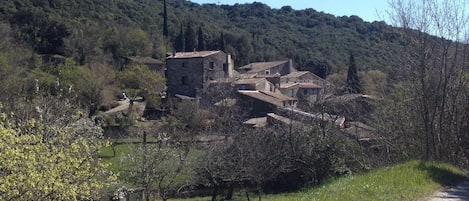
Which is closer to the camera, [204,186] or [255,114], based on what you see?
[204,186]

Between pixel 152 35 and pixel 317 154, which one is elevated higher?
pixel 152 35

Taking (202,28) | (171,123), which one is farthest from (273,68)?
(171,123)

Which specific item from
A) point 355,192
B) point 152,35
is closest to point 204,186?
point 355,192

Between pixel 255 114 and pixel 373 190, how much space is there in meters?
34.4

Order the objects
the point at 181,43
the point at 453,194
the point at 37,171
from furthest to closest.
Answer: the point at 181,43
the point at 37,171
the point at 453,194

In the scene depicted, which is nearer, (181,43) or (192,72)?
(192,72)

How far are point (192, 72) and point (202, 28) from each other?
3181 centimetres

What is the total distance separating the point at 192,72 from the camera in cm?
5156

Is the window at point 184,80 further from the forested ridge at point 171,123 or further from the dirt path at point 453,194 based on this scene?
the dirt path at point 453,194

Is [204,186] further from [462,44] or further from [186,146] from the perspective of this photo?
[462,44]

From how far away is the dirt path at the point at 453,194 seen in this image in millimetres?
9007

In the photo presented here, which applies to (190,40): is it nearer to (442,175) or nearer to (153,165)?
(153,165)

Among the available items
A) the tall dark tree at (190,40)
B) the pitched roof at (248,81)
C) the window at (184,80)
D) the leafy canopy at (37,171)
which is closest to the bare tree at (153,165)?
the leafy canopy at (37,171)

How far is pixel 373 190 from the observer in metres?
9.09
